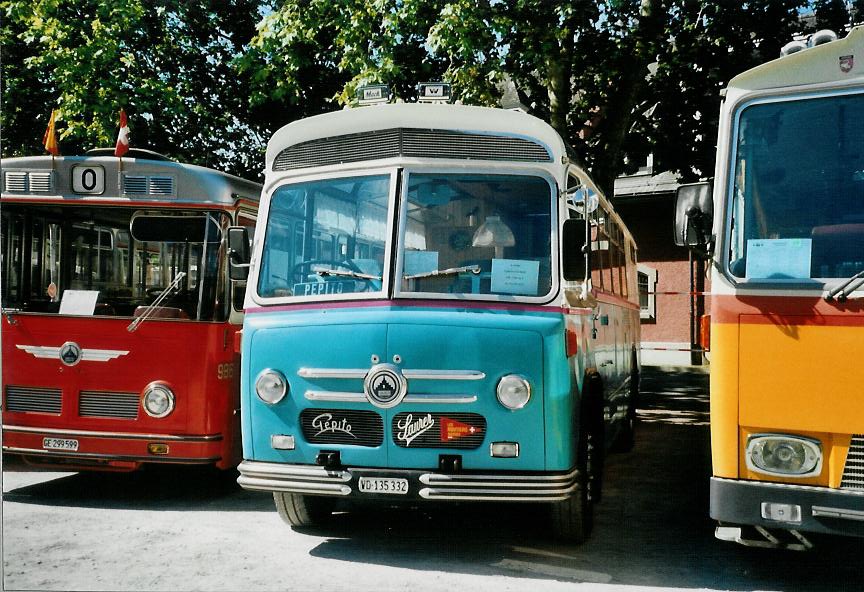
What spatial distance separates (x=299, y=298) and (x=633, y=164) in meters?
10.1

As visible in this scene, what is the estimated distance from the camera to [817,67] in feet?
17.5

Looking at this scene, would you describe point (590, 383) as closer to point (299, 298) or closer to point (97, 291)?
point (299, 298)

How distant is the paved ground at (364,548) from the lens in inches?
225

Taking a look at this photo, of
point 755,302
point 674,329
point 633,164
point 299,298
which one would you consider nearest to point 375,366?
point 299,298

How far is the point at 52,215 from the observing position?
799 centimetres

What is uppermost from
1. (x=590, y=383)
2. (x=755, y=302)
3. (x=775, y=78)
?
(x=775, y=78)

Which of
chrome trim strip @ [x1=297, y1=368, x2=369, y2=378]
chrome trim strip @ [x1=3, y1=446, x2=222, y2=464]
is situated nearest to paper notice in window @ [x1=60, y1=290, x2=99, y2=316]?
chrome trim strip @ [x1=3, y1=446, x2=222, y2=464]

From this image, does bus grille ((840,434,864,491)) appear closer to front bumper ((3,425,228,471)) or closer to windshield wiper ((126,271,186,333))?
front bumper ((3,425,228,471))

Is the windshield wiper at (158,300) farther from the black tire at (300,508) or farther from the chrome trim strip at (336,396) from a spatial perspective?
the chrome trim strip at (336,396)

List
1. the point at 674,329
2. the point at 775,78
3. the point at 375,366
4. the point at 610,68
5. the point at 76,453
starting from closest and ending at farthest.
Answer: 1. the point at 775,78
2. the point at 375,366
3. the point at 76,453
4. the point at 610,68
5. the point at 674,329

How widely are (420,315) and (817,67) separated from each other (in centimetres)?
278

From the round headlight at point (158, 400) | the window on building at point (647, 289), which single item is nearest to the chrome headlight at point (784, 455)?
the round headlight at point (158, 400)

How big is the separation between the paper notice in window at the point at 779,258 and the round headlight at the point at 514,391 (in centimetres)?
152

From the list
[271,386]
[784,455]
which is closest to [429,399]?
[271,386]
